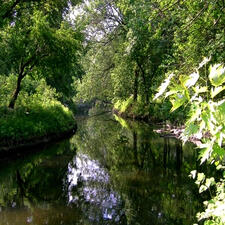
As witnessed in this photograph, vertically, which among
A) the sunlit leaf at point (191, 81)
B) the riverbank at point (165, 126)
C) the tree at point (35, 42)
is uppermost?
the tree at point (35, 42)

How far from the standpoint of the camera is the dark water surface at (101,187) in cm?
557

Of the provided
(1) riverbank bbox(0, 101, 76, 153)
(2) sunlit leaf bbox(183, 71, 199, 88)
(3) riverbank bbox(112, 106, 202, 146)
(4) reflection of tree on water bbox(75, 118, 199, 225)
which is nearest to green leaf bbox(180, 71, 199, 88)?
(2) sunlit leaf bbox(183, 71, 199, 88)

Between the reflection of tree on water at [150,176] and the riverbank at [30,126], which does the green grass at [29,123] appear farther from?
the reflection of tree on water at [150,176]

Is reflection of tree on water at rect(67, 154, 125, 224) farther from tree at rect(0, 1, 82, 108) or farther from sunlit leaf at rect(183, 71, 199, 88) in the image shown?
tree at rect(0, 1, 82, 108)

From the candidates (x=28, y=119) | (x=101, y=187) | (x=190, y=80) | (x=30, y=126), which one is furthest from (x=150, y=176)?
(x=28, y=119)

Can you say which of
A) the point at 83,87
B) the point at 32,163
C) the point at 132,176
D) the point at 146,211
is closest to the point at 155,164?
the point at 132,176

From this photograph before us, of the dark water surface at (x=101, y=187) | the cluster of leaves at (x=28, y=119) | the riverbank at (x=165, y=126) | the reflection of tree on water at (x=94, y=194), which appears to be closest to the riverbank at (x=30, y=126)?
the cluster of leaves at (x=28, y=119)

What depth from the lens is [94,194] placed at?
22.3 ft

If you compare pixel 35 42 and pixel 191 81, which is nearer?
pixel 191 81

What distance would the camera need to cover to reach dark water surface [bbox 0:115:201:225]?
5.57 meters

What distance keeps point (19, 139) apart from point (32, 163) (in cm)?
217

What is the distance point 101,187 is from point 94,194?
0.52 m

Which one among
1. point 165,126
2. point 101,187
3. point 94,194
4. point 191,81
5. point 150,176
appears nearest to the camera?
point 191,81

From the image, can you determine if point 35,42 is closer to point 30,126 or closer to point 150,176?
point 30,126
